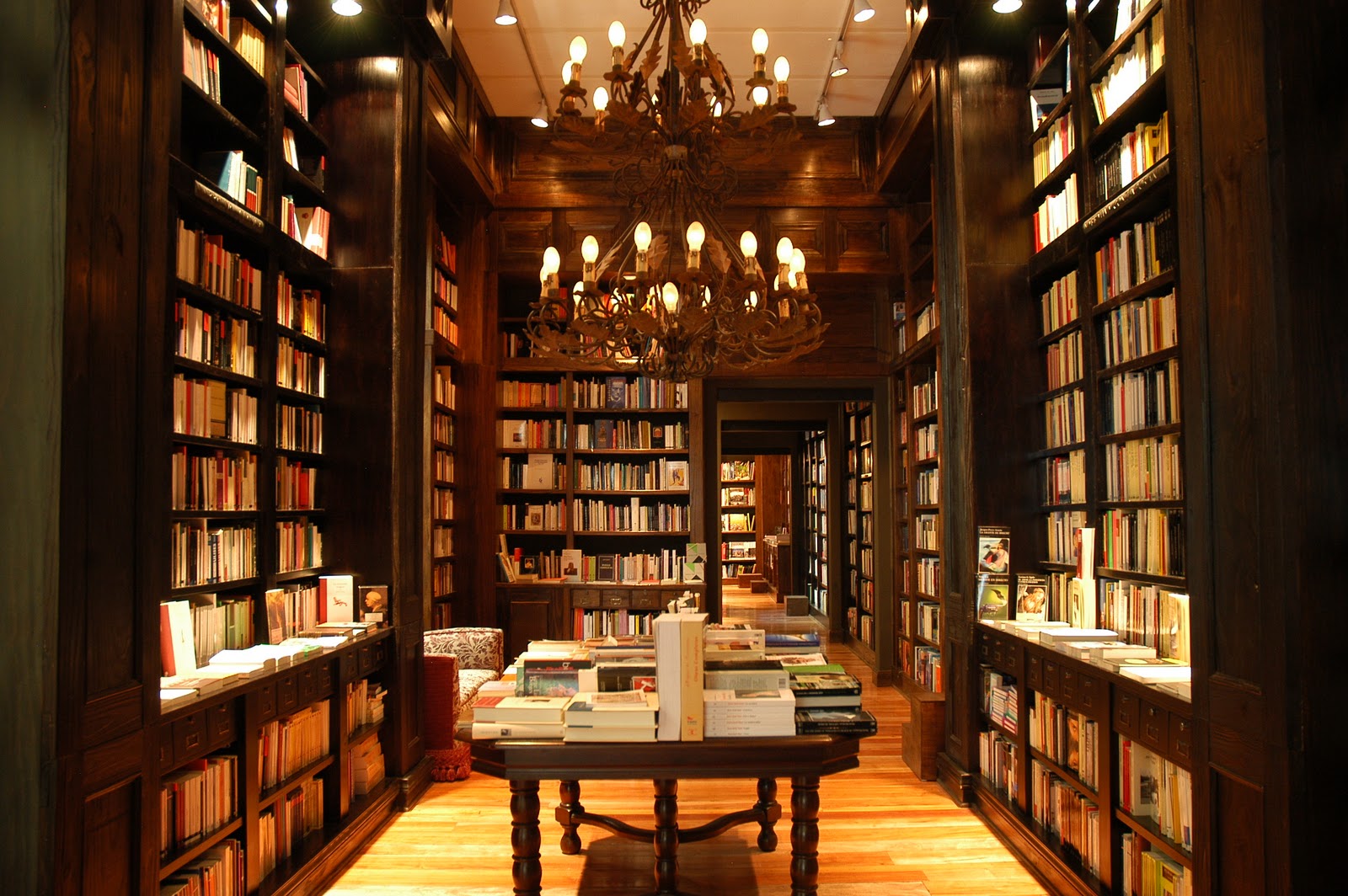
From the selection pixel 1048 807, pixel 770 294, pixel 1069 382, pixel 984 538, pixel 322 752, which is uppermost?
pixel 770 294

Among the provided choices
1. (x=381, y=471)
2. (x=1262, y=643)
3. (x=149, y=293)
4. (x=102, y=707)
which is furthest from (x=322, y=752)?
(x=1262, y=643)

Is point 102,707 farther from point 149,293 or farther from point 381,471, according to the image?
point 381,471

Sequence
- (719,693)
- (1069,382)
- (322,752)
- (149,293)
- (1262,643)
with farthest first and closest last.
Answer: (1069,382), (322,752), (719,693), (149,293), (1262,643)

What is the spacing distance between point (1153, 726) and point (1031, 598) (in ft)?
4.85

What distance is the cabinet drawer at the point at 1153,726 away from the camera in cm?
291

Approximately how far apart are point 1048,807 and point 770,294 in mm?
2515

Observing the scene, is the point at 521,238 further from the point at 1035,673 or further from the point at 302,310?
the point at 1035,673

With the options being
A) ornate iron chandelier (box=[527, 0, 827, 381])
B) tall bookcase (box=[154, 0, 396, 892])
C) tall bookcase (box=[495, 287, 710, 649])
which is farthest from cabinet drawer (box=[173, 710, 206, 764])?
tall bookcase (box=[495, 287, 710, 649])

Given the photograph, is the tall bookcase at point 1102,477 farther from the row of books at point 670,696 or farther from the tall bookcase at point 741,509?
the tall bookcase at point 741,509

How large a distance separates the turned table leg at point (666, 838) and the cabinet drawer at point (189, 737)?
5.01 ft

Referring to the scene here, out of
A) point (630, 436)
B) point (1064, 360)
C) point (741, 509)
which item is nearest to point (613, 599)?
point (630, 436)

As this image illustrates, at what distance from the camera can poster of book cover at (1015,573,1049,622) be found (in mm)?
4430

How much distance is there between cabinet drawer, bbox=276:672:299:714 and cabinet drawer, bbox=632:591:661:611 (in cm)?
408

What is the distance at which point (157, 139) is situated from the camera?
2.53m
